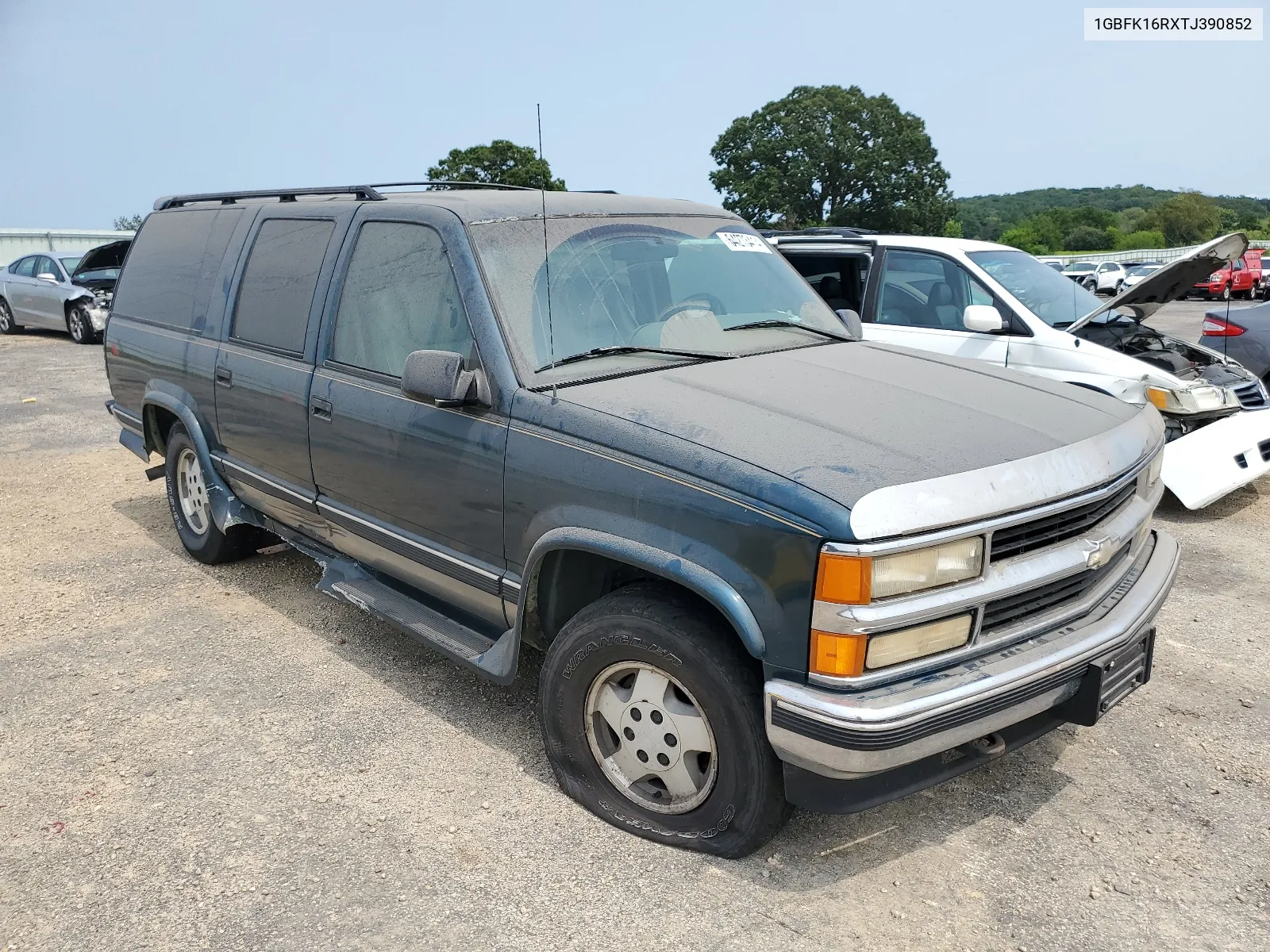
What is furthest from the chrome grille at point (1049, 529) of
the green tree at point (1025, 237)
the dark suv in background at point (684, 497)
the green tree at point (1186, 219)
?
the green tree at point (1025, 237)

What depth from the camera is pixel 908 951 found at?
2.58 metres

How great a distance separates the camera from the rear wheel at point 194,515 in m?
5.41

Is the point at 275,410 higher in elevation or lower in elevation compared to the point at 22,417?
higher

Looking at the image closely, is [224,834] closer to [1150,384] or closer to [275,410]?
[275,410]

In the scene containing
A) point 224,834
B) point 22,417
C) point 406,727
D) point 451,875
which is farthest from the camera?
point 22,417

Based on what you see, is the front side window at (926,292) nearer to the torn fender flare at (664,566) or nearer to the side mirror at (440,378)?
the side mirror at (440,378)

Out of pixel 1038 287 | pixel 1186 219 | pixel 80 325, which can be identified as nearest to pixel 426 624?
pixel 1038 287

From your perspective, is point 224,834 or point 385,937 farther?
point 224,834

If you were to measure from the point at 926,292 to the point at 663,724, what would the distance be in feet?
16.6

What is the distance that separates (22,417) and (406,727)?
28.7 ft

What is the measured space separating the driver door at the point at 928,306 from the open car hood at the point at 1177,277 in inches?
22.6

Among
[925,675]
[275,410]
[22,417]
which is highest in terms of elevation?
[275,410]

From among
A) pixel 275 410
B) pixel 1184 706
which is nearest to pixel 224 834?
pixel 275 410

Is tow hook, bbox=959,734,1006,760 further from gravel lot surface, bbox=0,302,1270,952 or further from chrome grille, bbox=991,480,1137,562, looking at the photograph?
chrome grille, bbox=991,480,1137,562
